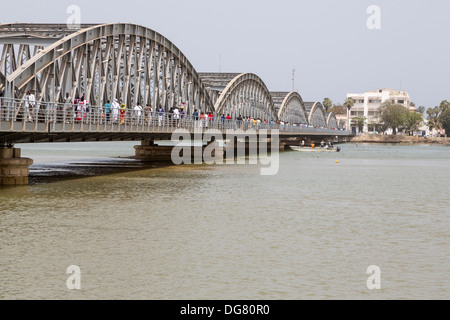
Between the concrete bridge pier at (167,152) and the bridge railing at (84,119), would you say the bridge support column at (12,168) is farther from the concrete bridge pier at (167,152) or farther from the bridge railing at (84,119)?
the concrete bridge pier at (167,152)

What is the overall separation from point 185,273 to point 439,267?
264 inches

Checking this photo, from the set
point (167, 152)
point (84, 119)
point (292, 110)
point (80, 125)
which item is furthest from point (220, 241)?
point (292, 110)

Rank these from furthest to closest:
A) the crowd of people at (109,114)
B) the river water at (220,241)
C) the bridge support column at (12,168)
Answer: the bridge support column at (12,168) → the crowd of people at (109,114) → the river water at (220,241)

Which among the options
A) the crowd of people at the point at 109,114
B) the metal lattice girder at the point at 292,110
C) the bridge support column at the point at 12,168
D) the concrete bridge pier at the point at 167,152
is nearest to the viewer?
the crowd of people at the point at 109,114

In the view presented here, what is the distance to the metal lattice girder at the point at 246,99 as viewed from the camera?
93.8 m

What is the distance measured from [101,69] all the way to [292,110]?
111506 mm

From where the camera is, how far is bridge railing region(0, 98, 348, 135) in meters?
34.8

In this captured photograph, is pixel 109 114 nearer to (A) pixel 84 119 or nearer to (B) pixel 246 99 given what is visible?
(A) pixel 84 119

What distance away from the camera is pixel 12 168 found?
39.1 metres

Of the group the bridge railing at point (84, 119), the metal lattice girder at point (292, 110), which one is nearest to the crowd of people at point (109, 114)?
the bridge railing at point (84, 119)

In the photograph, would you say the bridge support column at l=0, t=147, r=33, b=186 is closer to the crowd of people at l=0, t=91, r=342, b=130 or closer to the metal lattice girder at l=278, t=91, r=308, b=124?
the crowd of people at l=0, t=91, r=342, b=130

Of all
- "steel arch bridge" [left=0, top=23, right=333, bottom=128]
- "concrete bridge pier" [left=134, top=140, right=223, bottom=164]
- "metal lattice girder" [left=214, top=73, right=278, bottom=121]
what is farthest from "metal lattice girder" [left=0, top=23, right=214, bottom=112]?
"metal lattice girder" [left=214, top=73, right=278, bottom=121]

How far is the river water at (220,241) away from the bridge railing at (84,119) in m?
3.33
